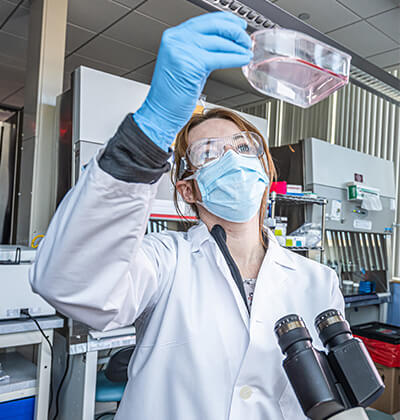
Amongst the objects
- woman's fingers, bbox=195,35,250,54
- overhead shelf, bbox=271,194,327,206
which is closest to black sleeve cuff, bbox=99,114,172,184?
woman's fingers, bbox=195,35,250,54

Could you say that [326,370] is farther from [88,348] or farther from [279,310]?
[88,348]

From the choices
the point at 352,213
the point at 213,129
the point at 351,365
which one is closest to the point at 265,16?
the point at 213,129

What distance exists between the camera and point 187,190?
1138 millimetres

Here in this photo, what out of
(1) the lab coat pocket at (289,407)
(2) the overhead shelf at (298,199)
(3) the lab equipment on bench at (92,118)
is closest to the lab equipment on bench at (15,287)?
(3) the lab equipment on bench at (92,118)

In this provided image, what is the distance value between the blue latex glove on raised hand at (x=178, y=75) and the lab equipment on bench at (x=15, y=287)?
1.40m

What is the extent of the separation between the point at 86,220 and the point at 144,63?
3.90 meters

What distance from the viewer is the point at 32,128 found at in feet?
8.43

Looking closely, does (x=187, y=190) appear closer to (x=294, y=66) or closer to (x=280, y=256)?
(x=280, y=256)

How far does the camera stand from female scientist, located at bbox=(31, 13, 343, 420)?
0.56 m

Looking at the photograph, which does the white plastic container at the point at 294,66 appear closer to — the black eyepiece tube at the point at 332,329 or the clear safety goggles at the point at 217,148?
the clear safety goggles at the point at 217,148

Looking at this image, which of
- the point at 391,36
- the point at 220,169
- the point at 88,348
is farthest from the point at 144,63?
the point at 220,169

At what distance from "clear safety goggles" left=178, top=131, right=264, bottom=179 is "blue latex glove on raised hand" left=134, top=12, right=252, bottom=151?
446 mm

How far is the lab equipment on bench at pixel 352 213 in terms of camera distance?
3.20m

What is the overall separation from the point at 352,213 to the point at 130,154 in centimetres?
322
